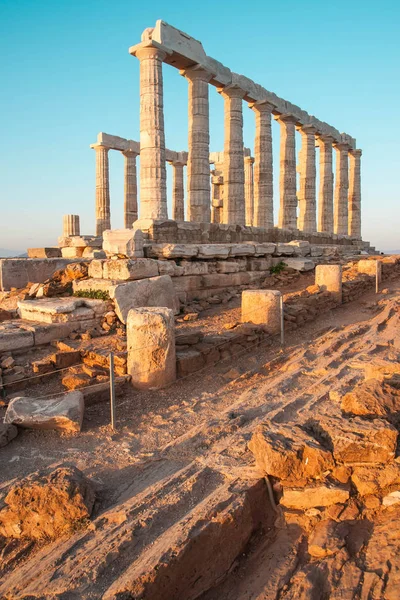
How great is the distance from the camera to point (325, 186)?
96.0 ft

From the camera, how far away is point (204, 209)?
62.5 feet

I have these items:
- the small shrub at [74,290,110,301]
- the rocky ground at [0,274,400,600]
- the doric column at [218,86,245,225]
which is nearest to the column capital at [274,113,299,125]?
the doric column at [218,86,245,225]

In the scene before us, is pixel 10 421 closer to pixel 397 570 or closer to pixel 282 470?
pixel 282 470

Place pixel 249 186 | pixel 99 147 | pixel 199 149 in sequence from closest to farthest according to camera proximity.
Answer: pixel 199 149 → pixel 99 147 → pixel 249 186

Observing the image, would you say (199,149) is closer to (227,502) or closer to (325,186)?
(325,186)

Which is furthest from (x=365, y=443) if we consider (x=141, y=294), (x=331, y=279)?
(x=331, y=279)

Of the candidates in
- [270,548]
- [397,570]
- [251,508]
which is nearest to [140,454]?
[251,508]

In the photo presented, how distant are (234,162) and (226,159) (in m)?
0.40

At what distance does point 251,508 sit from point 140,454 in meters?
Answer: 1.48

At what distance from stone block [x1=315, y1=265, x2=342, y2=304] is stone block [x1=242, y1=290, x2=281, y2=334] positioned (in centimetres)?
323

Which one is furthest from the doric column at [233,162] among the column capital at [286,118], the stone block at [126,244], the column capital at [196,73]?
the stone block at [126,244]

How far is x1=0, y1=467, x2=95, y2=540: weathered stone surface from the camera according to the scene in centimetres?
360

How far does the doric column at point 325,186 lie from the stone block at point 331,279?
1836 centimetres

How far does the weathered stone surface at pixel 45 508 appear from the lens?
3.60 meters
